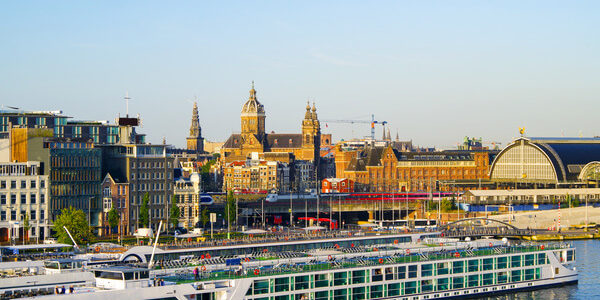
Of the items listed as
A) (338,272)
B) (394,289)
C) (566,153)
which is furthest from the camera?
(566,153)

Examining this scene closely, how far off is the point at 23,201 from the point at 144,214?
13.6 m

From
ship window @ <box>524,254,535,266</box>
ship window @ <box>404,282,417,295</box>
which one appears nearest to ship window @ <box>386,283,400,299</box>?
ship window @ <box>404,282,417,295</box>

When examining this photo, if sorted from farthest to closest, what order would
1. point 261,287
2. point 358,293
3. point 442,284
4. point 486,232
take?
1. point 486,232
2. point 442,284
3. point 358,293
4. point 261,287

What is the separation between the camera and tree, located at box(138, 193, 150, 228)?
109 metres

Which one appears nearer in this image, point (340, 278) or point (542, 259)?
point (340, 278)

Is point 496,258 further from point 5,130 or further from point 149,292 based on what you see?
point 5,130

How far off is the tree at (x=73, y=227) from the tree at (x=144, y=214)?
12098 mm

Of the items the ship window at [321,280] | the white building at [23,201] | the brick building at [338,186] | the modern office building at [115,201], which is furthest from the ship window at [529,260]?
the brick building at [338,186]

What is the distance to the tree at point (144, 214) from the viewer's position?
10853 centimetres

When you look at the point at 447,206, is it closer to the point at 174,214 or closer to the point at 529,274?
the point at 174,214

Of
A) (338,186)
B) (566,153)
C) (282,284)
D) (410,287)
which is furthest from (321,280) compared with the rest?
(338,186)

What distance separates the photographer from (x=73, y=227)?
9412 cm

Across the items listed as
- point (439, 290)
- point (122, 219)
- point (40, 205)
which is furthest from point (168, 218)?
point (439, 290)

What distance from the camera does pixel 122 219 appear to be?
106000 millimetres
